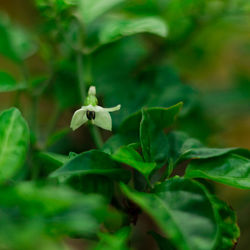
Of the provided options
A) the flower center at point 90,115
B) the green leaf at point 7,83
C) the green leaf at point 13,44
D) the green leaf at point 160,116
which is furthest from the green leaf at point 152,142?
the green leaf at point 13,44

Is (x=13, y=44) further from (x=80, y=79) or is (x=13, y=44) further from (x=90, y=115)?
(x=90, y=115)

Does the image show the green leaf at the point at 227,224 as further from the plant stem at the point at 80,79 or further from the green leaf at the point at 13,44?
the green leaf at the point at 13,44

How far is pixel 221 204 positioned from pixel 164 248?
0.10 metres

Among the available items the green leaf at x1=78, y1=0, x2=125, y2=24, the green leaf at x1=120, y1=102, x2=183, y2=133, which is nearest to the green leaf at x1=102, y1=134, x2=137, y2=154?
the green leaf at x1=120, y1=102, x2=183, y2=133

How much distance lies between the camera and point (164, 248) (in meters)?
0.51

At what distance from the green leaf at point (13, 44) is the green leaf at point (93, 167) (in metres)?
0.41

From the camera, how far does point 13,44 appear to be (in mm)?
822

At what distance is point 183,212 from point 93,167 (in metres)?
0.13

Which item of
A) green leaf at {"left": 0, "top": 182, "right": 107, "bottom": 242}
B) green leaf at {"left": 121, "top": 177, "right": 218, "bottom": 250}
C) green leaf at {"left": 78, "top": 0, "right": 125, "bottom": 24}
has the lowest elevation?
green leaf at {"left": 121, "top": 177, "right": 218, "bottom": 250}

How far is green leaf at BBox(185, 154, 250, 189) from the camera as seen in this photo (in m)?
0.47

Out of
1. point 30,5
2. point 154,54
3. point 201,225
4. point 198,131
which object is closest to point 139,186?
point 201,225

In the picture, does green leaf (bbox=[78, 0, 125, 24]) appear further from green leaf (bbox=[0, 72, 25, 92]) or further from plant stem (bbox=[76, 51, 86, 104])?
green leaf (bbox=[0, 72, 25, 92])

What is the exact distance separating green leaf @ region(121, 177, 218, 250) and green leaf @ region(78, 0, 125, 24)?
1.28 feet

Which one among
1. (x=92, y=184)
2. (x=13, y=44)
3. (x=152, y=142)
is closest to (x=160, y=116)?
(x=152, y=142)
